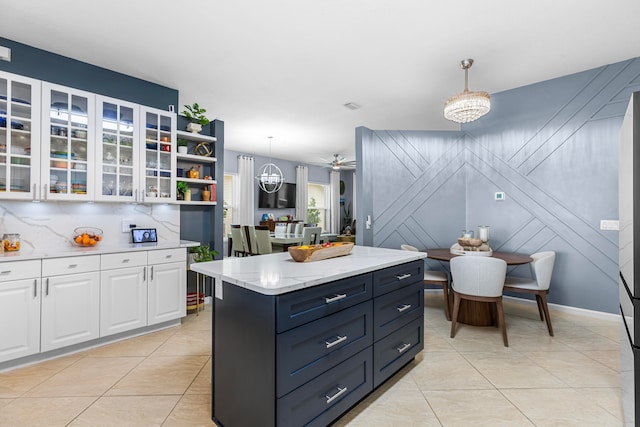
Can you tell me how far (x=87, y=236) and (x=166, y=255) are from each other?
0.73 meters

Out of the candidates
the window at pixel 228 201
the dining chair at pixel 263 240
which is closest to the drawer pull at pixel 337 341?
the dining chair at pixel 263 240

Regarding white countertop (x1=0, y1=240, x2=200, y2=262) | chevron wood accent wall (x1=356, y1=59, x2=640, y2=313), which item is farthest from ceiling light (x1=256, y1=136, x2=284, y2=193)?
white countertop (x1=0, y1=240, x2=200, y2=262)

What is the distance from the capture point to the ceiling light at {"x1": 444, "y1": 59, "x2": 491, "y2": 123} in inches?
123

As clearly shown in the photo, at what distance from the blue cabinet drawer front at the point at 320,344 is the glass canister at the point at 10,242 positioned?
2.77 meters

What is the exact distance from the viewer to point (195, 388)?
7.06ft

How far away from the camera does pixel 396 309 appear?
7.08ft

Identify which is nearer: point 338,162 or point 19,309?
point 19,309

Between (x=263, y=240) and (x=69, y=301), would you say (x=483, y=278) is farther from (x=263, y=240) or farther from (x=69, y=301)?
(x=263, y=240)

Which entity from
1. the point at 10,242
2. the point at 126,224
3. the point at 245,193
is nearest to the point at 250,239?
the point at 245,193

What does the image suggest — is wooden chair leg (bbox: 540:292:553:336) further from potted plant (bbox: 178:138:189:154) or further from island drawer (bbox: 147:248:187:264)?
potted plant (bbox: 178:138:189:154)

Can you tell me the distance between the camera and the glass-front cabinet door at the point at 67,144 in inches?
108

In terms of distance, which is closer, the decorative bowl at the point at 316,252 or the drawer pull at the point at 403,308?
the decorative bowl at the point at 316,252

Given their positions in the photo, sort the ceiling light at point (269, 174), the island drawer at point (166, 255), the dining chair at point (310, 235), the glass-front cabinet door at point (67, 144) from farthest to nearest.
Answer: the ceiling light at point (269, 174)
the dining chair at point (310, 235)
the island drawer at point (166, 255)
the glass-front cabinet door at point (67, 144)

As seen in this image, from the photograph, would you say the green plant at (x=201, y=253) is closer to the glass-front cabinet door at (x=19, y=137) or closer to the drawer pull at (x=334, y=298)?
the glass-front cabinet door at (x=19, y=137)
